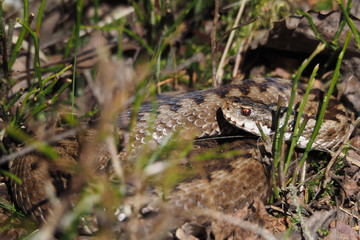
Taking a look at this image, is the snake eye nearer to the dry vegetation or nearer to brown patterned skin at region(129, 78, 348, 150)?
brown patterned skin at region(129, 78, 348, 150)

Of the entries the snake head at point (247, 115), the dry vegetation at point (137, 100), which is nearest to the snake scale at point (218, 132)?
the snake head at point (247, 115)

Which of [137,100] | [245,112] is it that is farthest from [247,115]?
[137,100]

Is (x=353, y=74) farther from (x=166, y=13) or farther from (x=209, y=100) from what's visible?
(x=166, y=13)

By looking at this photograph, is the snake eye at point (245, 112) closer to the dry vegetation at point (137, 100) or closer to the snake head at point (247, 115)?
the snake head at point (247, 115)

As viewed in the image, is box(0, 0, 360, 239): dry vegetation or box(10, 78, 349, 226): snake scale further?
box(10, 78, 349, 226): snake scale

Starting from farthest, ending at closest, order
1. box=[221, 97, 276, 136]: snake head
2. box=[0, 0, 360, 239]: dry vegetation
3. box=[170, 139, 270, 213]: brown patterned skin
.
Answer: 1. box=[221, 97, 276, 136]: snake head
2. box=[170, 139, 270, 213]: brown patterned skin
3. box=[0, 0, 360, 239]: dry vegetation

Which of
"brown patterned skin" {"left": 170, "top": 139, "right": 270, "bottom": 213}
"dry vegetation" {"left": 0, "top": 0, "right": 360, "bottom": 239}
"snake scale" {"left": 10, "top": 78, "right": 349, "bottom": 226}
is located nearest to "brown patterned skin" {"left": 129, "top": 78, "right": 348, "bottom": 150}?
"snake scale" {"left": 10, "top": 78, "right": 349, "bottom": 226}

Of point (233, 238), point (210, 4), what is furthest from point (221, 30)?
point (233, 238)

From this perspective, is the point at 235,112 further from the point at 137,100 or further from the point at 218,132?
the point at 137,100
